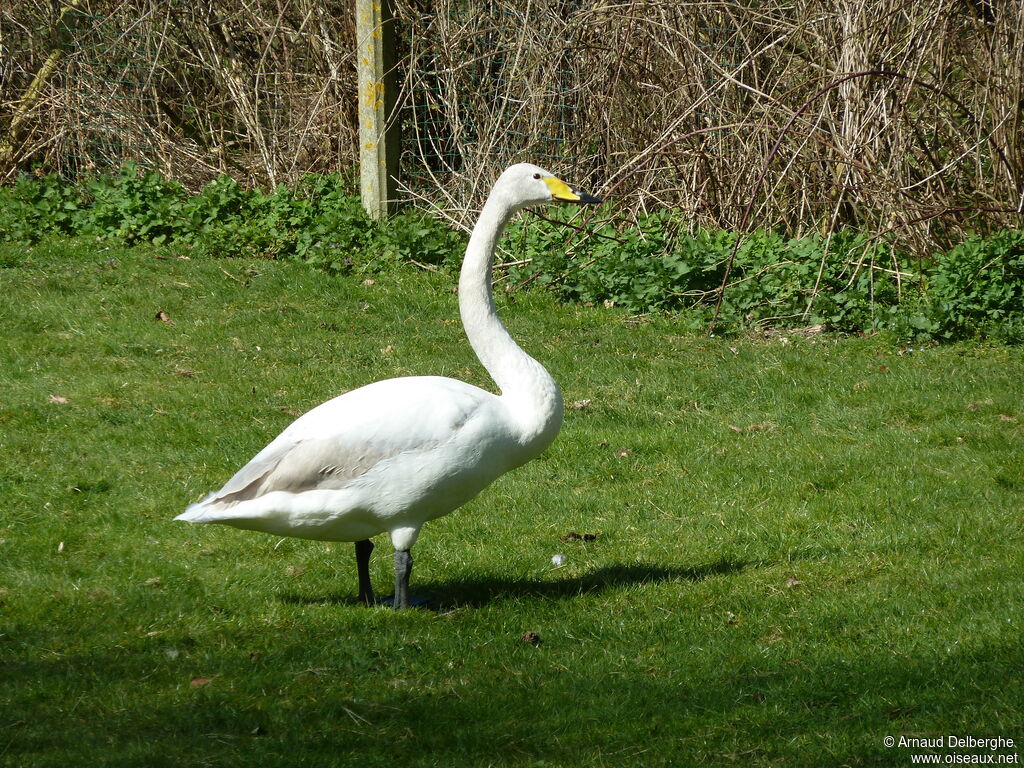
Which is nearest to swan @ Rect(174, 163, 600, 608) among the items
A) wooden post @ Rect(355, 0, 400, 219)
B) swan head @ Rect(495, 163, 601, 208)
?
swan head @ Rect(495, 163, 601, 208)

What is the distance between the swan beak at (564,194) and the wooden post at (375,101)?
596cm

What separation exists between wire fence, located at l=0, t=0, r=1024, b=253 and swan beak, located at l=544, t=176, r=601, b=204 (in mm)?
3730

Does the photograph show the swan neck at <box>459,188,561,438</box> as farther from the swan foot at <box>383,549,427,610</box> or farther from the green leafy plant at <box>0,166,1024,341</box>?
the green leafy plant at <box>0,166,1024,341</box>

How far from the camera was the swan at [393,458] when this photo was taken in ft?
14.5

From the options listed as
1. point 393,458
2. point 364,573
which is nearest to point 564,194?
point 393,458

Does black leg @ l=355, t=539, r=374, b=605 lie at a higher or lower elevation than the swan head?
lower

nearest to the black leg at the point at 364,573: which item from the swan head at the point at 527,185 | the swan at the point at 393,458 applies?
the swan at the point at 393,458

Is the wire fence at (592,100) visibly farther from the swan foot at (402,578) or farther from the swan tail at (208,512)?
the swan tail at (208,512)

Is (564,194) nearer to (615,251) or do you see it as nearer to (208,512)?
(208,512)

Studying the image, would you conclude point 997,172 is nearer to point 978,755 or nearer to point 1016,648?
point 1016,648

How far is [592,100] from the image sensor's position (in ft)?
34.1

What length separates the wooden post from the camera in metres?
10.6

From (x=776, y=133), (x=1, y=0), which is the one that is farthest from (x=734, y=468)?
(x=1, y=0)

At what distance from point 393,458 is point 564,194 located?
4.15 ft
